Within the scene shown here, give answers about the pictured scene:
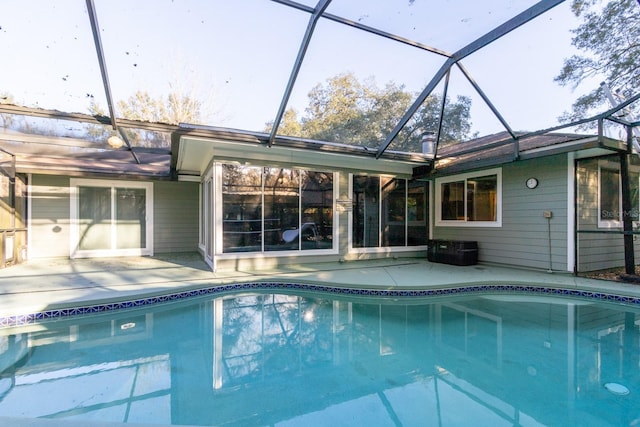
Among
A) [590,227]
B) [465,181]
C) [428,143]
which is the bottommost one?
[590,227]

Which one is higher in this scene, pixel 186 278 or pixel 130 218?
pixel 130 218

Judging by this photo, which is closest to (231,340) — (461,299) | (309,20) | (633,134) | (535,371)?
(535,371)

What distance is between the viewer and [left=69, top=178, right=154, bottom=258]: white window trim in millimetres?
7996

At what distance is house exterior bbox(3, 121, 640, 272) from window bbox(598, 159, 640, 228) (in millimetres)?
33

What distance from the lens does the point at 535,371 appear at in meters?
2.79

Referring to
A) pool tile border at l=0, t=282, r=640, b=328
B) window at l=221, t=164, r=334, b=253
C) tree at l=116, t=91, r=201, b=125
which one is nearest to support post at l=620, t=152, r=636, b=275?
pool tile border at l=0, t=282, r=640, b=328

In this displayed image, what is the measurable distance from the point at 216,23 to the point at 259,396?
5.62m

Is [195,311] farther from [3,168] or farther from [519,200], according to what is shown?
[519,200]

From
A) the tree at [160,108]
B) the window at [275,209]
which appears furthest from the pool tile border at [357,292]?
the tree at [160,108]

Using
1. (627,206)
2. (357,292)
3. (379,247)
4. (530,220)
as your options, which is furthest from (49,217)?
(627,206)

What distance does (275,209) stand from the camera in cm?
672

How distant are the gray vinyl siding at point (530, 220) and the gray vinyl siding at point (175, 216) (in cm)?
800

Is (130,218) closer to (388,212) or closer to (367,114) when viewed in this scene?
(388,212)

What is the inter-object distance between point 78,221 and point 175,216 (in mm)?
2303
